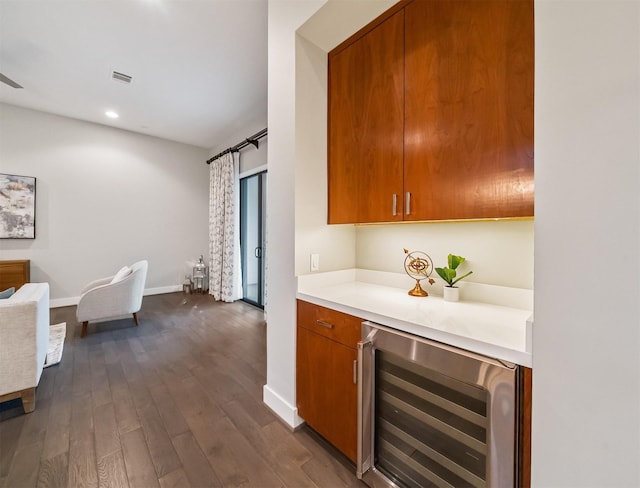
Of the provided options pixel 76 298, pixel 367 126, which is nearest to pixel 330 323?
pixel 367 126

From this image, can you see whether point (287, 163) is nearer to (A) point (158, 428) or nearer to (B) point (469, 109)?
(B) point (469, 109)

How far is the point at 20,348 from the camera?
179 cm

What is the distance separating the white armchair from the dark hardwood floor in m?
0.35

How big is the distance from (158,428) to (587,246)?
2379 millimetres

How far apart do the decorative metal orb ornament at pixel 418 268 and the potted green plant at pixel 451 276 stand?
0.12m

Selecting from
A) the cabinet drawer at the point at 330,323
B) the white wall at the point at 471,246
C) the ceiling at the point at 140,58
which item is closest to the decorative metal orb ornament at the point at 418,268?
the white wall at the point at 471,246

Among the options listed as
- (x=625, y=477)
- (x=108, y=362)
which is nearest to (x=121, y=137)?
(x=108, y=362)

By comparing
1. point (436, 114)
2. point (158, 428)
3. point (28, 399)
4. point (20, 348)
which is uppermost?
point (436, 114)

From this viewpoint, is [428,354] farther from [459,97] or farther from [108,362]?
[108,362]

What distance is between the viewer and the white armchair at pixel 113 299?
10.2ft

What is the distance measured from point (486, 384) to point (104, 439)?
2163 millimetres

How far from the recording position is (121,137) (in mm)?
4824

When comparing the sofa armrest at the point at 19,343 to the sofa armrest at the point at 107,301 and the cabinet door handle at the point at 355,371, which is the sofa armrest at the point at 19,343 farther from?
the cabinet door handle at the point at 355,371

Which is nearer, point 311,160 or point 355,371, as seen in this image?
point 355,371
